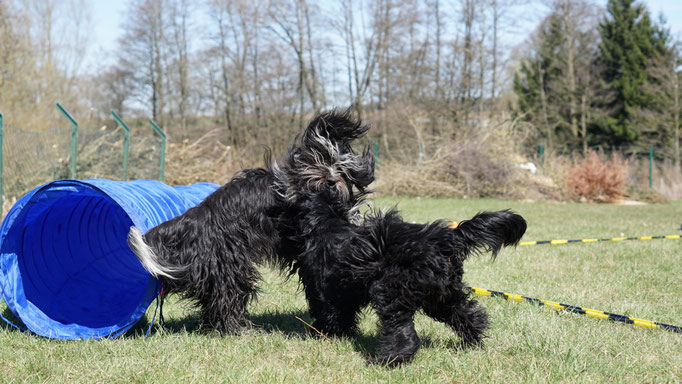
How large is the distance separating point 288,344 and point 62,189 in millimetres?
1905

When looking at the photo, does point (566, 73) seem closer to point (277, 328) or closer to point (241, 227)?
point (277, 328)

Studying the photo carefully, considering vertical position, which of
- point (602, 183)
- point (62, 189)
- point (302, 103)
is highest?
point (302, 103)

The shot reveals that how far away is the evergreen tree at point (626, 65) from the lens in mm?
31719

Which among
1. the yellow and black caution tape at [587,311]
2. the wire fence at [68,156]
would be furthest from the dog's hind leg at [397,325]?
the wire fence at [68,156]

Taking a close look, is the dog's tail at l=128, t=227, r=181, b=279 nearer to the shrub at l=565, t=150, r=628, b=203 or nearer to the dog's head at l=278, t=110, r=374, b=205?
the dog's head at l=278, t=110, r=374, b=205

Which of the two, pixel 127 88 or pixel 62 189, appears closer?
pixel 62 189

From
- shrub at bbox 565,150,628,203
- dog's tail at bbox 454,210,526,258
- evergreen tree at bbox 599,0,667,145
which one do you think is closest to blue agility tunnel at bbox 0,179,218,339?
dog's tail at bbox 454,210,526,258

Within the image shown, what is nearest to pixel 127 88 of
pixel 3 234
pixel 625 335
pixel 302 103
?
pixel 302 103

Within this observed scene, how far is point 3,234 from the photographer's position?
160 inches

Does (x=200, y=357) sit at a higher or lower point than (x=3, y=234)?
lower

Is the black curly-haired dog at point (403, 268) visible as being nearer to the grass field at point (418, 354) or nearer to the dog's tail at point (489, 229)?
the dog's tail at point (489, 229)

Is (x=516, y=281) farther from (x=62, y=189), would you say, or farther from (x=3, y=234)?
(x=3, y=234)

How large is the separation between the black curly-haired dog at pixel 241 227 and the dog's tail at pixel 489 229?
1040 millimetres

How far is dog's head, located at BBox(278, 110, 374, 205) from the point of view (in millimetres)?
3969
